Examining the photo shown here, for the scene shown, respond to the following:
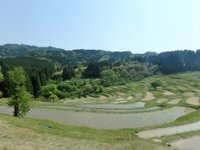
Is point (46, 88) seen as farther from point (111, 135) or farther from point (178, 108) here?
point (111, 135)

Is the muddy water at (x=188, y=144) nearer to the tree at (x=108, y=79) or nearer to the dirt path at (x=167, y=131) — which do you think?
the dirt path at (x=167, y=131)

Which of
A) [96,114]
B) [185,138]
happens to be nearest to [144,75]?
[96,114]

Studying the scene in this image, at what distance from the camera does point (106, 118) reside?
49000 millimetres

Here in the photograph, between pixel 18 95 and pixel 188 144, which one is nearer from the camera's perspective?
pixel 188 144

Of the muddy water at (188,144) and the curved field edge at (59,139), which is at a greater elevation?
the curved field edge at (59,139)

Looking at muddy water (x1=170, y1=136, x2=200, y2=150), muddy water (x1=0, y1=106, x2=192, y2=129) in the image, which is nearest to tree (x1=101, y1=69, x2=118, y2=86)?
muddy water (x1=0, y1=106, x2=192, y2=129)

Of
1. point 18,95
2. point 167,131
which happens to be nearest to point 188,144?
point 167,131

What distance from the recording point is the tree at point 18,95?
44.2m

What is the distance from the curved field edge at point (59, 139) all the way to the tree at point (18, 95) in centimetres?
1054

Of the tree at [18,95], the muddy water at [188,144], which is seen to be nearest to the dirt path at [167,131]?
the muddy water at [188,144]

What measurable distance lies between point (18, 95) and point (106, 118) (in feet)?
46.3

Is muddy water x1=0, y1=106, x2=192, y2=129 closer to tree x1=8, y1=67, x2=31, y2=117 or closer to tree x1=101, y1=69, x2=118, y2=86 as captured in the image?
tree x1=8, y1=67, x2=31, y2=117

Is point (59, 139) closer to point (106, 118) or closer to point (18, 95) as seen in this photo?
point (18, 95)

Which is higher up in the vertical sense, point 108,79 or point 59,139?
point 59,139
